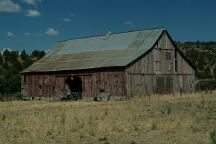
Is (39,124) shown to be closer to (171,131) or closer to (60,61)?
(171,131)

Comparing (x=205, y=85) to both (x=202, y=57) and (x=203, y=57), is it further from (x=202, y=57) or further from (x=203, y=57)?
(x=203, y=57)

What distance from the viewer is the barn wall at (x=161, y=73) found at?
4853 centimetres

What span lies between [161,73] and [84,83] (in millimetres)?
8141

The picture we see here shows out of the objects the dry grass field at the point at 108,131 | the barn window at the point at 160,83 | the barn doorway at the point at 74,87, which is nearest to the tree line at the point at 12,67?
the barn doorway at the point at 74,87

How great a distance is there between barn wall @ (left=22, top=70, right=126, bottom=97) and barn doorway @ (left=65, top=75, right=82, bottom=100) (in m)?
0.64

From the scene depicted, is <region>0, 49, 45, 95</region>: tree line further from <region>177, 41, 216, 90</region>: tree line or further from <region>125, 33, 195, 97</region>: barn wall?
<region>177, 41, 216, 90</region>: tree line

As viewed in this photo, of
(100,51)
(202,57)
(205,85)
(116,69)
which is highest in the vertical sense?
(202,57)

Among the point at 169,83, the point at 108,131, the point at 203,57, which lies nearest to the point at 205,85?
the point at 169,83

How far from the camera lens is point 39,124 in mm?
21719

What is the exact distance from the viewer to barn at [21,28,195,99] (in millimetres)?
48438

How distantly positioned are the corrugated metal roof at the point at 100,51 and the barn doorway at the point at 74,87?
1.44 metres

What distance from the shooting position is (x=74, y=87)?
2151 inches

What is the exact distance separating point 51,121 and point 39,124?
1.31 m

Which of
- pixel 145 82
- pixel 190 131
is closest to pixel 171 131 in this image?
pixel 190 131
